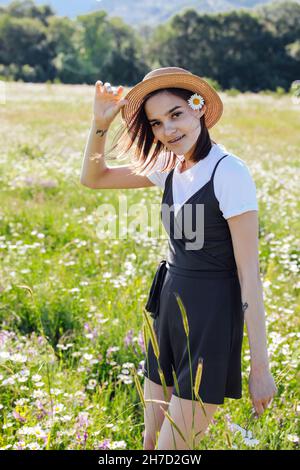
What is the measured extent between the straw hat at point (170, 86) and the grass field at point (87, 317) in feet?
2.90

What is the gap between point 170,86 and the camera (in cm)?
226

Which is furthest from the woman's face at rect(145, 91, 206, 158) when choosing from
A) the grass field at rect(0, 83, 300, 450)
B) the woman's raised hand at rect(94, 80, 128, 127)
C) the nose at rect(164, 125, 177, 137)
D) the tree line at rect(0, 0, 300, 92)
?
the tree line at rect(0, 0, 300, 92)

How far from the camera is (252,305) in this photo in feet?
6.45

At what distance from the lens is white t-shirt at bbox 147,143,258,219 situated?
195 cm

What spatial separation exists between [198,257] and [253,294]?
27 centimetres

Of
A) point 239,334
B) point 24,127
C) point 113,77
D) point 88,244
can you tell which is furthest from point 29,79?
point 239,334

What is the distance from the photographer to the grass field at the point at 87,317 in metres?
2.67

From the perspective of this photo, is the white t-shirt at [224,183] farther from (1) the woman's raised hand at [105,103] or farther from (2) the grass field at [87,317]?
(2) the grass field at [87,317]

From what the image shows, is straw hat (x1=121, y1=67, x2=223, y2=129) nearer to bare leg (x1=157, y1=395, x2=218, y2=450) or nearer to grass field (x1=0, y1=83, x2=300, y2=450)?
grass field (x1=0, y1=83, x2=300, y2=450)

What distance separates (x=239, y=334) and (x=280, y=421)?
0.90m

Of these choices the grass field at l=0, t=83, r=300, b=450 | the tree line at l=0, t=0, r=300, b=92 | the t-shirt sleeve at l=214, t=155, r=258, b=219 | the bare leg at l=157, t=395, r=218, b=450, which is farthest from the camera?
the tree line at l=0, t=0, r=300, b=92

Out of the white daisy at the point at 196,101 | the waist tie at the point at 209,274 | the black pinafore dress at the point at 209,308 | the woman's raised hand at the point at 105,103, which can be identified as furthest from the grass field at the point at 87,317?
the white daisy at the point at 196,101
